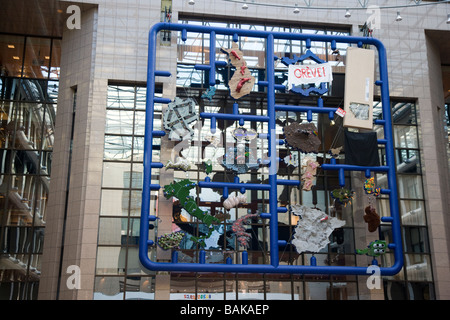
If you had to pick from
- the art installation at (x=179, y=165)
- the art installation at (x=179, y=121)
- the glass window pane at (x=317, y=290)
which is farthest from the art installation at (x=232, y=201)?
the glass window pane at (x=317, y=290)

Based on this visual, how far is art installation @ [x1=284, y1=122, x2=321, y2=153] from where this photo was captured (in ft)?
73.0

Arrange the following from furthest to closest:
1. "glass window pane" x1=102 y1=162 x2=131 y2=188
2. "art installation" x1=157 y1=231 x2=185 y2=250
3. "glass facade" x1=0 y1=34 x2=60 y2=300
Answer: "glass facade" x1=0 y1=34 x2=60 y2=300
"glass window pane" x1=102 y1=162 x2=131 y2=188
"art installation" x1=157 y1=231 x2=185 y2=250

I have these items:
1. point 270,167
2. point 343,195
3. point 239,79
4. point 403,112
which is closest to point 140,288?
point 270,167

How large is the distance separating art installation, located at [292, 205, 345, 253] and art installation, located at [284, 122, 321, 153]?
2.24 metres

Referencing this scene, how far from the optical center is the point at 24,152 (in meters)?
24.9

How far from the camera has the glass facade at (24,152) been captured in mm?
23484

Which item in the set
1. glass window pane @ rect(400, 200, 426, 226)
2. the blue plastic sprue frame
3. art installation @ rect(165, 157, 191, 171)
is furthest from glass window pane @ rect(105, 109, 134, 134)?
glass window pane @ rect(400, 200, 426, 226)

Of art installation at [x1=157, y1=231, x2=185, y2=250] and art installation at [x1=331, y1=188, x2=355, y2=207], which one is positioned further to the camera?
art installation at [x1=331, y1=188, x2=355, y2=207]

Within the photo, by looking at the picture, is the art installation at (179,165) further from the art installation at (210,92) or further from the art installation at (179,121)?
the art installation at (210,92)

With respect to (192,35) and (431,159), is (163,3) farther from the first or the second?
(431,159)

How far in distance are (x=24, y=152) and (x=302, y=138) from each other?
38.8 feet

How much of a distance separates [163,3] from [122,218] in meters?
9.19

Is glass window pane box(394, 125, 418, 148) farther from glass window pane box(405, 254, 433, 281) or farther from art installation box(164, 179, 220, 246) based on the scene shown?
art installation box(164, 179, 220, 246)

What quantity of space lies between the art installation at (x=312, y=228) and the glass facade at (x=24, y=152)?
10412 mm
